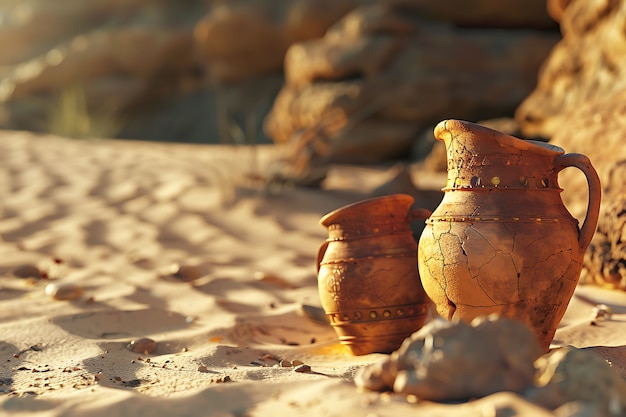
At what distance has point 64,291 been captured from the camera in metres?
3.65

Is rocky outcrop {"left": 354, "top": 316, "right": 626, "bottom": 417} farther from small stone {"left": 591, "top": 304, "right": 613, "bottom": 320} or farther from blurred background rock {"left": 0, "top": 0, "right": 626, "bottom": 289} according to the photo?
blurred background rock {"left": 0, "top": 0, "right": 626, "bottom": 289}

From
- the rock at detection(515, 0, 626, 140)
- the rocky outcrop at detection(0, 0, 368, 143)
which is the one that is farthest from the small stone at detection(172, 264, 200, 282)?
the rocky outcrop at detection(0, 0, 368, 143)

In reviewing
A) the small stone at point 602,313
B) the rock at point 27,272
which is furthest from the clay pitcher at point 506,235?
the rock at point 27,272

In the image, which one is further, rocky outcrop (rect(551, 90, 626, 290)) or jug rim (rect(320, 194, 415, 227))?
rocky outcrop (rect(551, 90, 626, 290))

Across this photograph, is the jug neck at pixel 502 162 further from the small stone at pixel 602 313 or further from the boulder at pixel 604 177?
the boulder at pixel 604 177

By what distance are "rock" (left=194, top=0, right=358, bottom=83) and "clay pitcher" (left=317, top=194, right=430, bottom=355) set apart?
8753mm

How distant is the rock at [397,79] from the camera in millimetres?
8461

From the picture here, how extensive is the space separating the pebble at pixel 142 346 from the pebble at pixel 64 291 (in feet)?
2.74

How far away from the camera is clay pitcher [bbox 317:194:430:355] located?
2.90m

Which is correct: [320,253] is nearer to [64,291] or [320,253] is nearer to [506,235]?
[506,235]

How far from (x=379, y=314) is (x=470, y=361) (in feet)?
3.65

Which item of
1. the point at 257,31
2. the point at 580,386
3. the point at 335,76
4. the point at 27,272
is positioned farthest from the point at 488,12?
the point at 580,386

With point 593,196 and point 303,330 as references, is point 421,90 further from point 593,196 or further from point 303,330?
point 593,196

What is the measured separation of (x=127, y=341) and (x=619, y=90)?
3.59 meters
